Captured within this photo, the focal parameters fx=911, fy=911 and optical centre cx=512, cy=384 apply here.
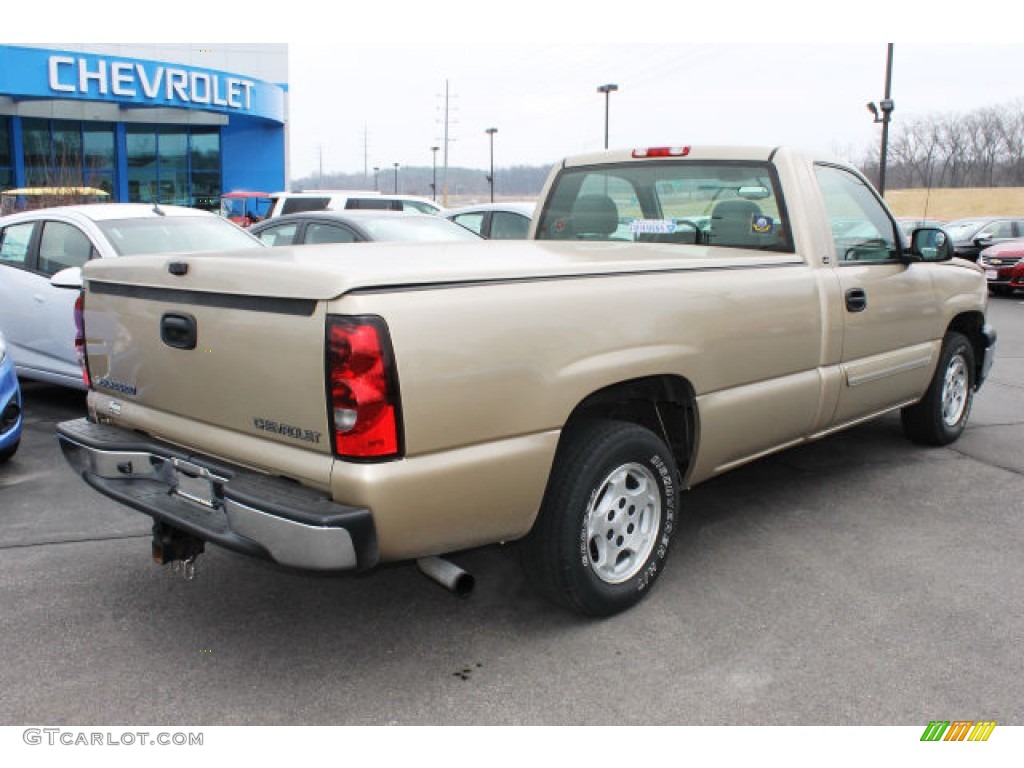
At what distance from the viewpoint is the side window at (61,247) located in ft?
23.0

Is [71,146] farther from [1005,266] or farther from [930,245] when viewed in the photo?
[930,245]

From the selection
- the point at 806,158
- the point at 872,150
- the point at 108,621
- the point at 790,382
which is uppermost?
the point at 872,150

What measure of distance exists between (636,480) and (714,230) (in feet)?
5.75

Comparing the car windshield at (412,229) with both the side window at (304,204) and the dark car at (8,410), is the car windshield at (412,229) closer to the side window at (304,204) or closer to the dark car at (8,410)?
the dark car at (8,410)

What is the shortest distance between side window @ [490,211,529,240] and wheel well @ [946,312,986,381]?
730 centimetres

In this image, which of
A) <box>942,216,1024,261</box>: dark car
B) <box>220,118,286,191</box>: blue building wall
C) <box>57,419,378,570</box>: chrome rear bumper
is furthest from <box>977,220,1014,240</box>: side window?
<box>220,118,286,191</box>: blue building wall

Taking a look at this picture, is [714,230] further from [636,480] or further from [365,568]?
Answer: [365,568]

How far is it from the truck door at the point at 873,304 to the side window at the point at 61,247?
17.7 feet

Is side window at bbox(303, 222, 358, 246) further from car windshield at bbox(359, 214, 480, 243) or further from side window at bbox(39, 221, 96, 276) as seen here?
side window at bbox(39, 221, 96, 276)

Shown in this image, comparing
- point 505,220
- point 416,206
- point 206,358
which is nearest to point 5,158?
point 416,206

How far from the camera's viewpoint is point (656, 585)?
3.95m

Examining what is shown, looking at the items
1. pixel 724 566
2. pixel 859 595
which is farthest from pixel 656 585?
pixel 859 595

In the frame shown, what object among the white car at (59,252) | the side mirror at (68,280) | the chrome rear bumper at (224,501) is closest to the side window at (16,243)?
the white car at (59,252)

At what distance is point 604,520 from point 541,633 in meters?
0.50
